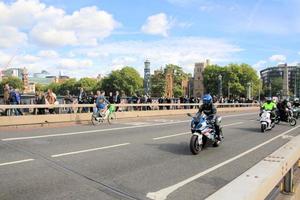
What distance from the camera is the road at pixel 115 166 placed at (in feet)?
21.1

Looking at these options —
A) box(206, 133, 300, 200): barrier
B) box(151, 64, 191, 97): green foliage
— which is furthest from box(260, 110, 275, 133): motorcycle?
box(151, 64, 191, 97): green foliage

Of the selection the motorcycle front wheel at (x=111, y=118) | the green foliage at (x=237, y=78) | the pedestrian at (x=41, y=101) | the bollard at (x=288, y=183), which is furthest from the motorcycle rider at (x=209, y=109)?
the green foliage at (x=237, y=78)

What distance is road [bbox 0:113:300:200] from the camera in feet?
Answer: 21.1

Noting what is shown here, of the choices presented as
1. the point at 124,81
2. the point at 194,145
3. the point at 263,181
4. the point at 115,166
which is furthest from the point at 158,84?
the point at 263,181

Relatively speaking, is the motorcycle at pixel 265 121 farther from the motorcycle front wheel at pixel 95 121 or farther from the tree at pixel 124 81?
the tree at pixel 124 81

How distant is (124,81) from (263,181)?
435ft

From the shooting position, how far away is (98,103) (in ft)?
66.8

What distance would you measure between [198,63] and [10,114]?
486 ft

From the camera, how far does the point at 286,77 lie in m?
157

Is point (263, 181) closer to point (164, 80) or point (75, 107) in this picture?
point (75, 107)

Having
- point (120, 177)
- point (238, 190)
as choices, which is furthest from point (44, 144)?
point (238, 190)

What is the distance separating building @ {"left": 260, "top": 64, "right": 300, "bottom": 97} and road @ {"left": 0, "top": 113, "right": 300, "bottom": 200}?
138043 millimetres

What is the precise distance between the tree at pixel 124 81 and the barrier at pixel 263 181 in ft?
421

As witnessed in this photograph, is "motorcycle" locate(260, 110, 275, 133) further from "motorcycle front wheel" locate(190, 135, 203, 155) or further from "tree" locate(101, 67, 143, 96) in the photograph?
"tree" locate(101, 67, 143, 96)
